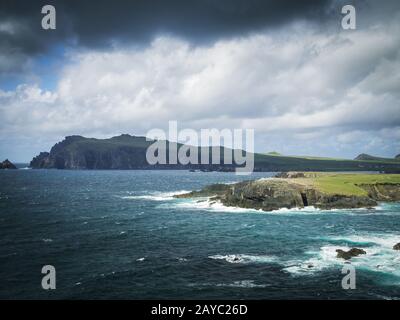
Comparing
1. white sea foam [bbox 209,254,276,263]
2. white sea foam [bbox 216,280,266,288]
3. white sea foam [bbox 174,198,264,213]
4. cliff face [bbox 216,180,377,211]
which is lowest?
white sea foam [bbox 216,280,266,288]

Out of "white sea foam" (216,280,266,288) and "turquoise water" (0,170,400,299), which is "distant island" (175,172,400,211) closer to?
"turquoise water" (0,170,400,299)

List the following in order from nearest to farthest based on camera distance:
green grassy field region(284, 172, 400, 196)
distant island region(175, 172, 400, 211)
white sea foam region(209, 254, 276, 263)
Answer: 1. white sea foam region(209, 254, 276, 263)
2. distant island region(175, 172, 400, 211)
3. green grassy field region(284, 172, 400, 196)

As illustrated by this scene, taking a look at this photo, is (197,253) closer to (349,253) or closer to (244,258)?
(244,258)

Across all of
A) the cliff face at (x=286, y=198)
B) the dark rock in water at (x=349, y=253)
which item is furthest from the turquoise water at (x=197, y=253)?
the cliff face at (x=286, y=198)

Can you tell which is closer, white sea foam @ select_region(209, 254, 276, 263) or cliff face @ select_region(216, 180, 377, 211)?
white sea foam @ select_region(209, 254, 276, 263)

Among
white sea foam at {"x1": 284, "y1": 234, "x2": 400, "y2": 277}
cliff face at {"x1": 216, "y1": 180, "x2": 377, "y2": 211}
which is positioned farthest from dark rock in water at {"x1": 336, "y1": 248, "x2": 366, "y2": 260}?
cliff face at {"x1": 216, "y1": 180, "x2": 377, "y2": 211}

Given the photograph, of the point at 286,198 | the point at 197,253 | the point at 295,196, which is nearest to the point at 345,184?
the point at 295,196
